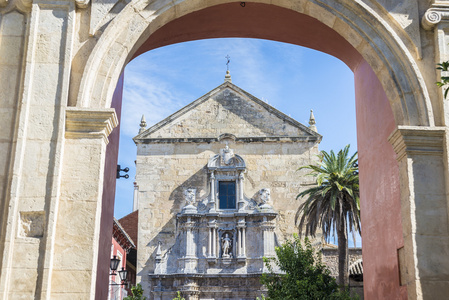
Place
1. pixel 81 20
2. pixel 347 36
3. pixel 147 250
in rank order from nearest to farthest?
pixel 81 20 → pixel 347 36 → pixel 147 250

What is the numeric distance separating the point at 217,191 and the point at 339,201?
23.3ft

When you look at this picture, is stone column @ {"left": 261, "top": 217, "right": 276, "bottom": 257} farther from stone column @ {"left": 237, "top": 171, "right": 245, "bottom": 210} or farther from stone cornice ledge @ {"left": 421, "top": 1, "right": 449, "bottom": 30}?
stone cornice ledge @ {"left": 421, "top": 1, "right": 449, "bottom": 30}

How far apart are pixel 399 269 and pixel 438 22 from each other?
2985 mm

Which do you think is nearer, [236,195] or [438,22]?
[438,22]

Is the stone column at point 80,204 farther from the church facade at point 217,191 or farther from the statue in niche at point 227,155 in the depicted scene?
the statue in niche at point 227,155

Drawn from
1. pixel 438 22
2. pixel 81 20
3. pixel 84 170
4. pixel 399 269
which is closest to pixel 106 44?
pixel 81 20

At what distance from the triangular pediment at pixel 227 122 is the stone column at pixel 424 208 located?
21463 mm

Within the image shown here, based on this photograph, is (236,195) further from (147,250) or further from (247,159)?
(147,250)

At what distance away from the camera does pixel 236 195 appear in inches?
1090

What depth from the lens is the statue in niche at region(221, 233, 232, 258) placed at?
26812 mm

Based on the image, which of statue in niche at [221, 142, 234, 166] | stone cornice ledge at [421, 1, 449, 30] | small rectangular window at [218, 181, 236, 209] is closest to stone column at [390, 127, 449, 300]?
stone cornice ledge at [421, 1, 449, 30]

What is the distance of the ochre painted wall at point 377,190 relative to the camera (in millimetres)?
7973

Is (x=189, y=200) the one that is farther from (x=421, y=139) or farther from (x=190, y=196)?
(x=421, y=139)

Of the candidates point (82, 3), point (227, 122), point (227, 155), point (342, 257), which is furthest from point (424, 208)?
point (227, 122)
